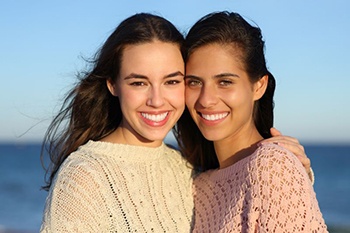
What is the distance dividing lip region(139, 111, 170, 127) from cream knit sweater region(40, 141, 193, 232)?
0.19 meters

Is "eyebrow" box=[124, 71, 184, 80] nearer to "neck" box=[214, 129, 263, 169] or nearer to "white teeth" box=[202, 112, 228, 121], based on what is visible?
"white teeth" box=[202, 112, 228, 121]

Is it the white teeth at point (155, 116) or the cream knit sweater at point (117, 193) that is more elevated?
the white teeth at point (155, 116)

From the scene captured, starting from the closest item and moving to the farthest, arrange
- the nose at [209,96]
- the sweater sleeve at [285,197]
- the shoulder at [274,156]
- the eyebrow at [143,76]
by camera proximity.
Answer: the sweater sleeve at [285,197] < the shoulder at [274,156] < the eyebrow at [143,76] < the nose at [209,96]

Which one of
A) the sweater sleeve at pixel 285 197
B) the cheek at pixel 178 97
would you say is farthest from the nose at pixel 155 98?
the sweater sleeve at pixel 285 197

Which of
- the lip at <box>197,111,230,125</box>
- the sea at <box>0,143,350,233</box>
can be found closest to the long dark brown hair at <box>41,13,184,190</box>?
the lip at <box>197,111,230,125</box>

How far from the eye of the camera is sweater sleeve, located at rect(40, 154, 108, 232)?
9.75 feet

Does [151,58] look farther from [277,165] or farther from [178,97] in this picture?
[277,165]

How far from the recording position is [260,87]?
362cm

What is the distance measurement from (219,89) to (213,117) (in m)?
0.19

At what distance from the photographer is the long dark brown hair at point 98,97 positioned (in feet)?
11.3

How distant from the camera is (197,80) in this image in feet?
11.4

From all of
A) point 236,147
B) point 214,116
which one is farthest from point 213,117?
point 236,147

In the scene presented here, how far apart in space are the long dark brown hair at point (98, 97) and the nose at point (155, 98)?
0.28 m

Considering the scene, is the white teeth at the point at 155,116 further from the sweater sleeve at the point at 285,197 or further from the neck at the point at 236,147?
the sweater sleeve at the point at 285,197
